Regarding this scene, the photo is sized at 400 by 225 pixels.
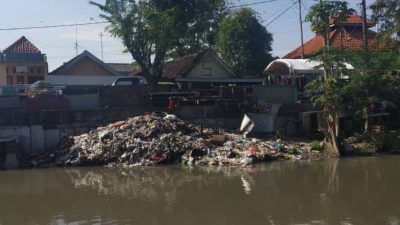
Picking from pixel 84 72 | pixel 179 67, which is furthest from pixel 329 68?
pixel 84 72

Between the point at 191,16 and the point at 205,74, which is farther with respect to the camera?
the point at 205,74

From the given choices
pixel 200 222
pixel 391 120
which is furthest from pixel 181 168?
pixel 391 120

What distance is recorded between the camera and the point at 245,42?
31.8 metres

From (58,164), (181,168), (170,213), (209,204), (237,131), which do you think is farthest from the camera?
(237,131)

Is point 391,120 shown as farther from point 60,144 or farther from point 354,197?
point 60,144

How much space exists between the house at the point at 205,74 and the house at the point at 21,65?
7649 mm

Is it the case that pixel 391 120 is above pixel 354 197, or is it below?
above

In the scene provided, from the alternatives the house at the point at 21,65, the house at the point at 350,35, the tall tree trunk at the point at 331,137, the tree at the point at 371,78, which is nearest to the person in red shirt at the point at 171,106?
the tall tree trunk at the point at 331,137

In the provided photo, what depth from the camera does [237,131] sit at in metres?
22.1

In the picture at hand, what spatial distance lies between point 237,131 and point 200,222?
12.6 metres

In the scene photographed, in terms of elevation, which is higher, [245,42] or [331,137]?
[245,42]

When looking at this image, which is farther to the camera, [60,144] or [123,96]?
[123,96]

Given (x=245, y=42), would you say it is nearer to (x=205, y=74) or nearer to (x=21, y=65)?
(x=205, y=74)

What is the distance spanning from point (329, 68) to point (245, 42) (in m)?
12.8
